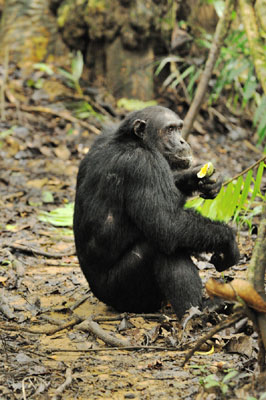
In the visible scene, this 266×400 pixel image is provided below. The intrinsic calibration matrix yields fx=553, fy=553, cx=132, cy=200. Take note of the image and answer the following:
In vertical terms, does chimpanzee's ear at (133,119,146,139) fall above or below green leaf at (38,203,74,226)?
above

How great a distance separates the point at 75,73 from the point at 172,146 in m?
6.57

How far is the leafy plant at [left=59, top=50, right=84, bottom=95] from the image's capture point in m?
11.4

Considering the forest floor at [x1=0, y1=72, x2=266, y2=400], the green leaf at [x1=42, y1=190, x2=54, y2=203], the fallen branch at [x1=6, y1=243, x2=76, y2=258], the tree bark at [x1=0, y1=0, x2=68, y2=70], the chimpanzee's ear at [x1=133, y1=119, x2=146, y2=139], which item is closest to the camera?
the forest floor at [x1=0, y1=72, x2=266, y2=400]

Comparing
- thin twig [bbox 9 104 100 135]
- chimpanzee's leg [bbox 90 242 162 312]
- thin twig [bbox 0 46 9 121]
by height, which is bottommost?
thin twig [bbox 9 104 100 135]

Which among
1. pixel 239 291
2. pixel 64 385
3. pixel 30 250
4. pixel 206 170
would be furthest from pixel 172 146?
pixel 239 291

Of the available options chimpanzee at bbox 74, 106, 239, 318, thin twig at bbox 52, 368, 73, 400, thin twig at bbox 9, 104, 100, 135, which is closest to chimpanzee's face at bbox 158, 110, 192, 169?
A: chimpanzee at bbox 74, 106, 239, 318

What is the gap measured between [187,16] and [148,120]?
6992mm

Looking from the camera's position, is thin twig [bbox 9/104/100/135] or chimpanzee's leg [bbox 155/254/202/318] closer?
chimpanzee's leg [bbox 155/254/202/318]

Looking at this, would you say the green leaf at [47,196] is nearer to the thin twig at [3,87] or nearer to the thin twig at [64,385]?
the thin twig at [3,87]

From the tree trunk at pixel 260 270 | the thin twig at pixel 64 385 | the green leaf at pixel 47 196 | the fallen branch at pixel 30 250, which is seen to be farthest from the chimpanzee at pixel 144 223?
the green leaf at pixel 47 196

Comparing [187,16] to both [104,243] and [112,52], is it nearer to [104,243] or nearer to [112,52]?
[112,52]

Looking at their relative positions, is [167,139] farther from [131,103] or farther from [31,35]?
[31,35]

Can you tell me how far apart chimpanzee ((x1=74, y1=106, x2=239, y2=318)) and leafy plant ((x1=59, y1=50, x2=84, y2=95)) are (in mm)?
6235

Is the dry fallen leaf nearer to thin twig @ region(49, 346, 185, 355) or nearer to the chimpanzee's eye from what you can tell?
thin twig @ region(49, 346, 185, 355)
